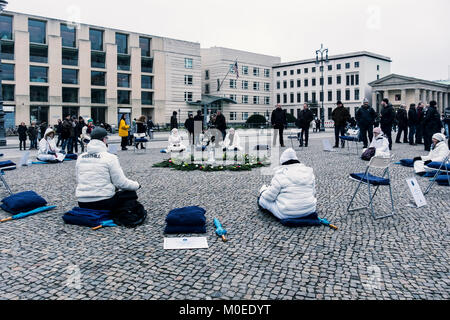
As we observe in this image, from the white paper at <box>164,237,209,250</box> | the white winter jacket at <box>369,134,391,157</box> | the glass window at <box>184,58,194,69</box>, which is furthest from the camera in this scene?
the glass window at <box>184,58,194,69</box>

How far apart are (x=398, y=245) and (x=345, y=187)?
13.9 feet

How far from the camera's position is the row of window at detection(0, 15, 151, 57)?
5216 centimetres

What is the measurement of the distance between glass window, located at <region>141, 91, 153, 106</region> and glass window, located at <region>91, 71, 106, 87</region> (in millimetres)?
6823

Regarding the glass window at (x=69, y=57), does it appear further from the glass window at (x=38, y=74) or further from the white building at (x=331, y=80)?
the white building at (x=331, y=80)

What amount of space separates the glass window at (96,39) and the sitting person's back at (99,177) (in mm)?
58783

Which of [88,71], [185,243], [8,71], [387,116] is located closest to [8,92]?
[8,71]

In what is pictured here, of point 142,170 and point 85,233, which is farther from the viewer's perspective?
point 142,170

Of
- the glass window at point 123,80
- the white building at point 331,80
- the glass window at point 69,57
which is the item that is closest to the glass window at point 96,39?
the glass window at point 69,57

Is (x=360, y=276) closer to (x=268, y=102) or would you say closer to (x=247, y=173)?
(x=247, y=173)

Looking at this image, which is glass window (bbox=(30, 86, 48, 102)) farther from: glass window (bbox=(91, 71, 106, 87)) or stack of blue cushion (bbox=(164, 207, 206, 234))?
stack of blue cushion (bbox=(164, 207, 206, 234))

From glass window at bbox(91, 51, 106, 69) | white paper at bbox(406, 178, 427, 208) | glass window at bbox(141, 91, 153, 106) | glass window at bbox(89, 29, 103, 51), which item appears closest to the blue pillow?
white paper at bbox(406, 178, 427, 208)

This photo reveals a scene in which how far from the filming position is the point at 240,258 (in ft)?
16.4

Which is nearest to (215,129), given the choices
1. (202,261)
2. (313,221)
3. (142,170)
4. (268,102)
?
(142,170)

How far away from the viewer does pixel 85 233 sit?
598cm
